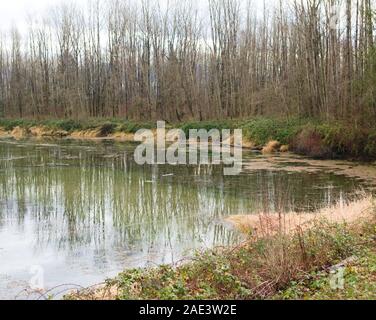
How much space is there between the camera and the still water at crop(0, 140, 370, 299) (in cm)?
858

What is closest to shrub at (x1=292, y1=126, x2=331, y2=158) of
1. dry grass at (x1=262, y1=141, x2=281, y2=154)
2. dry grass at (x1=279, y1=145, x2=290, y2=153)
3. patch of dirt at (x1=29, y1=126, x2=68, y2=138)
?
dry grass at (x1=279, y1=145, x2=290, y2=153)

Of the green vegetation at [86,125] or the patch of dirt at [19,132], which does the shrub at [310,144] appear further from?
the patch of dirt at [19,132]

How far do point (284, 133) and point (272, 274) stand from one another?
2148cm

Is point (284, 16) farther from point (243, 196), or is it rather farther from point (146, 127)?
point (243, 196)

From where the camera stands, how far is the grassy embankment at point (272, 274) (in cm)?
580

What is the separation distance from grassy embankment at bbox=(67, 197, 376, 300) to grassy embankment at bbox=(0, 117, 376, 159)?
46.4 ft

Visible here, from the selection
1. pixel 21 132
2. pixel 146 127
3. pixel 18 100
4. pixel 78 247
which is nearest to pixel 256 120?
pixel 146 127

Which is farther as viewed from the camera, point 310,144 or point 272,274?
point 310,144

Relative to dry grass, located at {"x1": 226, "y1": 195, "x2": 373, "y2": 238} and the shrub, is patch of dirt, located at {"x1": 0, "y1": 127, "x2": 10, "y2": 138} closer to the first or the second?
the shrub

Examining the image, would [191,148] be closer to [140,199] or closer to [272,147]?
[272,147]

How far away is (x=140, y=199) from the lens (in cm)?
1435

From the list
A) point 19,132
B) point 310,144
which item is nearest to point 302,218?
point 310,144

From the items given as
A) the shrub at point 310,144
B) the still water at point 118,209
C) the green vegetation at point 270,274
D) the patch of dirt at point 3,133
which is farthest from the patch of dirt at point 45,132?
the green vegetation at point 270,274

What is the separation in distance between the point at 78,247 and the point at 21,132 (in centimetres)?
4108
